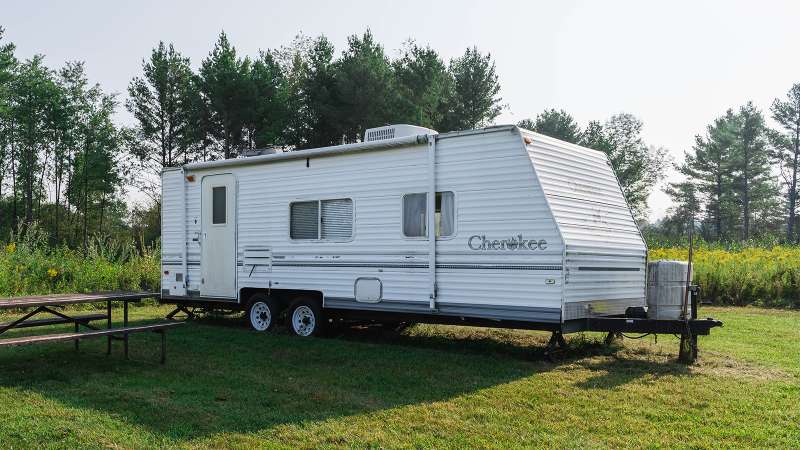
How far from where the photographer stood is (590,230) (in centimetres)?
846

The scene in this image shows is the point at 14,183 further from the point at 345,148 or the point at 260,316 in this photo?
the point at 345,148

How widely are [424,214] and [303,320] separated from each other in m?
2.77

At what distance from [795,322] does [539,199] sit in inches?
282

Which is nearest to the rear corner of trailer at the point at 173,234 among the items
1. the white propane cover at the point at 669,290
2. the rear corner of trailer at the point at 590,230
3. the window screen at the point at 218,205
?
the window screen at the point at 218,205

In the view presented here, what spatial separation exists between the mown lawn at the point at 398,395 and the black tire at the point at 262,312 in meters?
0.90

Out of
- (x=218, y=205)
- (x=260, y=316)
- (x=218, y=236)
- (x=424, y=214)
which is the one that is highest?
(x=218, y=205)

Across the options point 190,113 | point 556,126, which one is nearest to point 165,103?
point 190,113

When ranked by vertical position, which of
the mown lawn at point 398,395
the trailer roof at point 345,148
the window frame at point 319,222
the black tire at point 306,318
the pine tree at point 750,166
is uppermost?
the pine tree at point 750,166

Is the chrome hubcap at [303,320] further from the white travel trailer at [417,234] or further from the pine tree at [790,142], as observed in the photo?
the pine tree at [790,142]

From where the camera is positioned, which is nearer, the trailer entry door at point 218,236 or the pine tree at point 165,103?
the trailer entry door at point 218,236

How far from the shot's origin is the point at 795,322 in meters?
12.3

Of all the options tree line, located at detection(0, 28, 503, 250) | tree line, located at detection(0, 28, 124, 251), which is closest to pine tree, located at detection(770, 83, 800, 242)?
tree line, located at detection(0, 28, 503, 250)

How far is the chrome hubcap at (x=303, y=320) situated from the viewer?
10320 mm

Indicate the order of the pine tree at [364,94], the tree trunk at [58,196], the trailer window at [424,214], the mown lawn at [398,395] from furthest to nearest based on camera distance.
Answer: the tree trunk at [58,196] < the pine tree at [364,94] < the trailer window at [424,214] < the mown lawn at [398,395]
